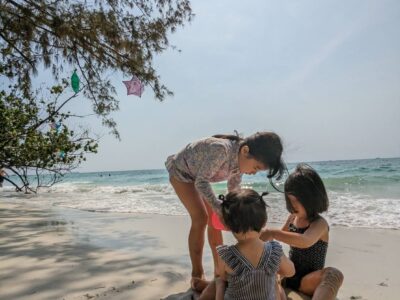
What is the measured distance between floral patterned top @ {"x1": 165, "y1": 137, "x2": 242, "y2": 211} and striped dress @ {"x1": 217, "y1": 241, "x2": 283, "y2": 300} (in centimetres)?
39

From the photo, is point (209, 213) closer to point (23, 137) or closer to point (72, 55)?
point (72, 55)

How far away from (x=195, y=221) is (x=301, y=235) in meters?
0.77

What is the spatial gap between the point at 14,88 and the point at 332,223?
5071mm

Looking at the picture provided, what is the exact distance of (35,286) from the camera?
7.89 ft

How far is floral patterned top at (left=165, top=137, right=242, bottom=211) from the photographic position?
89.8 inches

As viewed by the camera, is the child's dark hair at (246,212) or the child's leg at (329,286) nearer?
the child's dark hair at (246,212)

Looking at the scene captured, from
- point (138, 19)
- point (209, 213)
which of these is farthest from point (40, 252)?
point (138, 19)

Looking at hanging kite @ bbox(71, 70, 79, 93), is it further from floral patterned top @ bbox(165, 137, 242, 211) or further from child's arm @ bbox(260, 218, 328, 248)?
child's arm @ bbox(260, 218, 328, 248)

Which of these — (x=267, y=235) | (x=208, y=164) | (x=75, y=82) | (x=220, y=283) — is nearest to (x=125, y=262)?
(x=208, y=164)

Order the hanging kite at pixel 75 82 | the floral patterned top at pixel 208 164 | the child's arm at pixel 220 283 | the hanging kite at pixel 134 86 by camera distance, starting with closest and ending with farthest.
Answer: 1. the child's arm at pixel 220 283
2. the floral patterned top at pixel 208 164
3. the hanging kite at pixel 134 86
4. the hanging kite at pixel 75 82

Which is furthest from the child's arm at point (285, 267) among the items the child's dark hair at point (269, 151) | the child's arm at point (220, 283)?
the child's dark hair at point (269, 151)

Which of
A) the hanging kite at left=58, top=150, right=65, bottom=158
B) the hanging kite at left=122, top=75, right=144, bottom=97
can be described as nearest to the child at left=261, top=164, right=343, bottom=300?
the hanging kite at left=122, top=75, right=144, bottom=97

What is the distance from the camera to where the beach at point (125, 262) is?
237cm

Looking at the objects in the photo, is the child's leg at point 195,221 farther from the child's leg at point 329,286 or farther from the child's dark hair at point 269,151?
the child's leg at point 329,286
